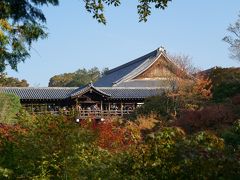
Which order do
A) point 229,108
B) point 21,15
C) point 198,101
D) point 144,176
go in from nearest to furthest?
1. point 144,176
2. point 21,15
3. point 229,108
4. point 198,101

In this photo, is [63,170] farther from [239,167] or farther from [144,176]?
[239,167]

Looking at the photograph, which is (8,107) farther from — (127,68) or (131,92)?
(127,68)

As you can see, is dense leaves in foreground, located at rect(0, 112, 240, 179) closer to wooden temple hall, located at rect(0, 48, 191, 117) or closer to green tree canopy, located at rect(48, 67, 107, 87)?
wooden temple hall, located at rect(0, 48, 191, 117)

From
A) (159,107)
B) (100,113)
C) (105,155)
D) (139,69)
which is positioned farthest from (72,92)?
(105,155)

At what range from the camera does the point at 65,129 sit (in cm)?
713

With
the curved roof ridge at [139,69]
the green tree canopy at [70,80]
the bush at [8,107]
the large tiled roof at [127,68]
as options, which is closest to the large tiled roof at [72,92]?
the curved roof ridge at [139,69]

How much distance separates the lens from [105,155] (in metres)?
6.66

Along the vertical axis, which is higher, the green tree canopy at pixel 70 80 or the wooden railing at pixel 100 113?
the green tree canopy at pixel 70 80

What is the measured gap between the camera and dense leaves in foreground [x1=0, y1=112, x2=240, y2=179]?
4734 millimetres

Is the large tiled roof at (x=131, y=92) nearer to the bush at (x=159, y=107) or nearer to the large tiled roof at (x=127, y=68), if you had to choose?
the large tiled roof at (x=127, y=68)

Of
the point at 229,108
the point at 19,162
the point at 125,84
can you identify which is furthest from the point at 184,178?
the point at 125,84

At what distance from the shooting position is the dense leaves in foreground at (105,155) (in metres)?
4.73

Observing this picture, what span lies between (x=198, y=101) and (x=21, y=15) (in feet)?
73.5

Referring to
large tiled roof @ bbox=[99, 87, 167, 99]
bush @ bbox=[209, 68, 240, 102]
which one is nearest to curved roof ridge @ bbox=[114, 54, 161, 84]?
large tiled roof @ bbox=[99, 87, 167, 99]
